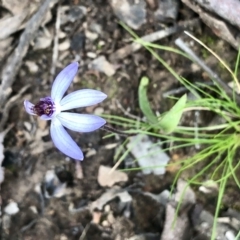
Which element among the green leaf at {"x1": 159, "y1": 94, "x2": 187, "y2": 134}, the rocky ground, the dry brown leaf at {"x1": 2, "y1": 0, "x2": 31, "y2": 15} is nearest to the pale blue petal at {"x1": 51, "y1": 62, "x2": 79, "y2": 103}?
the green leaf at {"x1": 159, "y1": 94, "x2": 187, "y2": 134}

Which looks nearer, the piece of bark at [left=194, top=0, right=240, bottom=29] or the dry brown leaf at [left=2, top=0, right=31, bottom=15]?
the piece of bark at [left=194, top=0, right=240, bottom=29]

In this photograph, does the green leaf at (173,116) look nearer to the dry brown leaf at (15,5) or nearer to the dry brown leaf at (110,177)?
the dry brown leaf at (110,177)

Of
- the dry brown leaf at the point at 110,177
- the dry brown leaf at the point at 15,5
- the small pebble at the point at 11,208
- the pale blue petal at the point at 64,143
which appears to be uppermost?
the dry brown leaf at the point at 15,5

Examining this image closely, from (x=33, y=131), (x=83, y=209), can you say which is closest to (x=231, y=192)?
(x=83, y=209)

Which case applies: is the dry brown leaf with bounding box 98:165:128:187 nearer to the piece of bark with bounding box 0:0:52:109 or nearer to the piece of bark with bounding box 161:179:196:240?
the piece of bark with bounding box 161:179:196:240

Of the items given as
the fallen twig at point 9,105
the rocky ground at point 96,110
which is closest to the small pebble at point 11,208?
the rocky ground at point 96,110

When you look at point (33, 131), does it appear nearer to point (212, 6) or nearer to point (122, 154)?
point (122, 154)
